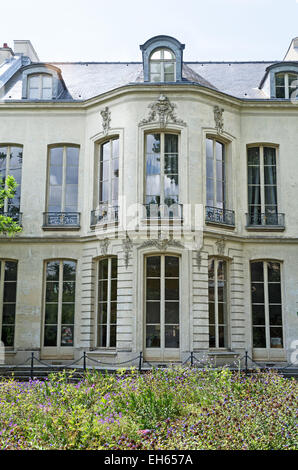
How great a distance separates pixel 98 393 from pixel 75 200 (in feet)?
31.6

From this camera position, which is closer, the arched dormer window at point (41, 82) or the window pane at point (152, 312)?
the window pane at point (152, 312)

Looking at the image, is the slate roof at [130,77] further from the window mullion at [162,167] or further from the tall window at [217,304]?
the tall window at [217,304]

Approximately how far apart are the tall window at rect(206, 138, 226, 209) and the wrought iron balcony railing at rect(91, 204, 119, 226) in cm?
291

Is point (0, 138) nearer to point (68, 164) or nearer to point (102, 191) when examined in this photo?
point (68, 164)

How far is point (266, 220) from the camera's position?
672 inches

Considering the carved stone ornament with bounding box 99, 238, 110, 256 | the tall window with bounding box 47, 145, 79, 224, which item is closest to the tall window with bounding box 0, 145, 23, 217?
the tall window with bounding box 47, 145, 79, 224

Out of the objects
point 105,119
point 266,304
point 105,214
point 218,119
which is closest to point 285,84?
point 218,119

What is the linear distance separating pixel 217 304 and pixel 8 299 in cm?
668

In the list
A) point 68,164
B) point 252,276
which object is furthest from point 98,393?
point 68,164

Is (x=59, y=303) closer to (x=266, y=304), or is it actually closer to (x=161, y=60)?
(x=266, y=304)

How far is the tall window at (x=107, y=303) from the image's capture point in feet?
51.0

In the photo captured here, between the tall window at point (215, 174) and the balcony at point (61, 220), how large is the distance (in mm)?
4295

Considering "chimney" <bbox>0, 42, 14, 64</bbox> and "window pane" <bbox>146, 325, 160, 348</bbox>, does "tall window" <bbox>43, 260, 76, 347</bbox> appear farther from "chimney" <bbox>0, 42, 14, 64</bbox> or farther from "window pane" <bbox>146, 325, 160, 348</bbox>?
"chimney" <bbox>0, 42, 14, 64</bbox>

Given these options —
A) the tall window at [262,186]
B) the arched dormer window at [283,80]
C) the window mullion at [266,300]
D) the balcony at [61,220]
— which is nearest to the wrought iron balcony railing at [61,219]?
the balcony at [61,220]
